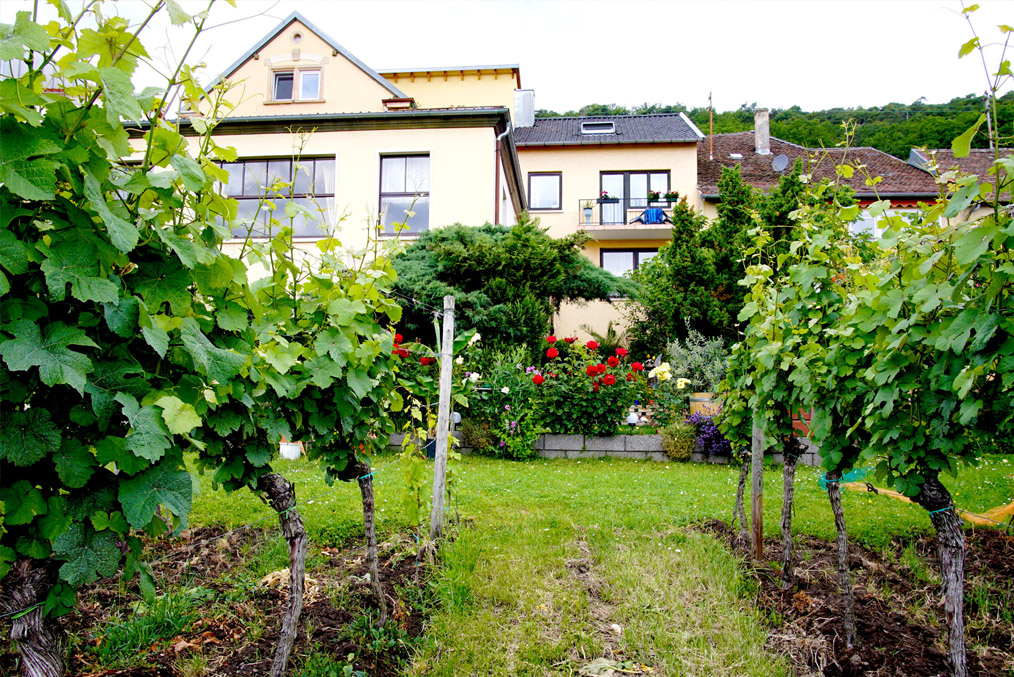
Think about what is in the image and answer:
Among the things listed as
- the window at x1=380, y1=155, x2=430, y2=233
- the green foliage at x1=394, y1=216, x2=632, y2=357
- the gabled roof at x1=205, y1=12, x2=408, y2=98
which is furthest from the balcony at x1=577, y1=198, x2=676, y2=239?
the green foliage at x1=394, y1=216, x2=632, y2=357

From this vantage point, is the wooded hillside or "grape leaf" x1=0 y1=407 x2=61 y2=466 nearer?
"grape leaf" x1=0 y1=407 x2=61 y2=466

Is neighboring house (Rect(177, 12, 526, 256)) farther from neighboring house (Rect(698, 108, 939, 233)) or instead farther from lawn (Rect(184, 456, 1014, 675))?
neighboring house (Rect(698, 108, 939, 233))

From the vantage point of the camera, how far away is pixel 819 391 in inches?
132

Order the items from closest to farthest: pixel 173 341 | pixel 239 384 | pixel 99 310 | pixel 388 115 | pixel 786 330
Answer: pixel 99 310 < pixel 173 341 < pixel 239 384 < pixel 786 330 < pixel 388 115

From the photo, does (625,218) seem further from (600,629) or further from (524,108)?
(600,629)

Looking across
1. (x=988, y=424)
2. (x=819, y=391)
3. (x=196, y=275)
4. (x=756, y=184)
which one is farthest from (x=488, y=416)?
(x=756, y=184)

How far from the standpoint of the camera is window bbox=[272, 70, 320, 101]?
1384cm

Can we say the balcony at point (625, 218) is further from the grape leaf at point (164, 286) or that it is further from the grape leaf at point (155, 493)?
the grape leaf at point (155, 493)

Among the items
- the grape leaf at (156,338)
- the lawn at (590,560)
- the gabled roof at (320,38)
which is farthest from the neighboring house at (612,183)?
the grape leaf at (156,338)

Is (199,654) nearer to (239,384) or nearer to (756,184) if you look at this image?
(239,384)

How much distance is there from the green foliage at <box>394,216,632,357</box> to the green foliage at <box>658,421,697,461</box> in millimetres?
3017

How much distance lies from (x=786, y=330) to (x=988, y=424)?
1.24 metres

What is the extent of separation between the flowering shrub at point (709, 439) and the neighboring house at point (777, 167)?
11189 millimetres

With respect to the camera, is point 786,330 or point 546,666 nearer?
point 546,666
